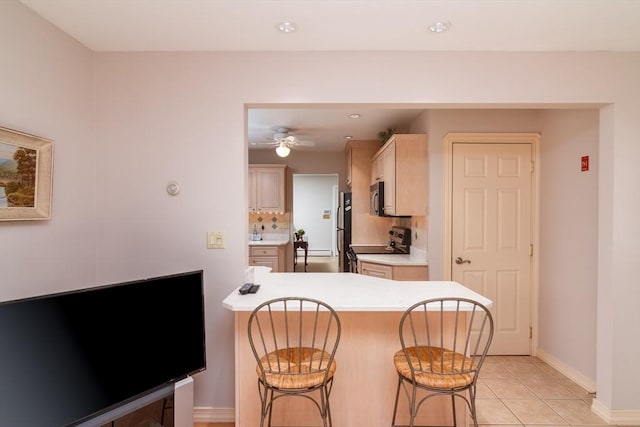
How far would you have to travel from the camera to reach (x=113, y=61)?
231cm

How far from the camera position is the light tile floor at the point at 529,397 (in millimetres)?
2326

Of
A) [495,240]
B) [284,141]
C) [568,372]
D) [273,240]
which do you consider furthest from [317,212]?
[568,372]

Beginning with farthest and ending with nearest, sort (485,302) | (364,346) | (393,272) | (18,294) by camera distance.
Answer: (393,272) < (364,346) < (485,302) < (18,294)

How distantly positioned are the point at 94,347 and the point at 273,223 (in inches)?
193

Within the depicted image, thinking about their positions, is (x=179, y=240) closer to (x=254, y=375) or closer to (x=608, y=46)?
(x=254, y=375)

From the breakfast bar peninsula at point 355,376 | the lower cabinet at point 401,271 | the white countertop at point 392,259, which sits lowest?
the breakfast bar peninsula at point 355,376

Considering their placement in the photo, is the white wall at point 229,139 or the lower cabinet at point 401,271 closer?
the white wall at point 229,139

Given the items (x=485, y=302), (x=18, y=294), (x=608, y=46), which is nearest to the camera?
(x=18, y=294)

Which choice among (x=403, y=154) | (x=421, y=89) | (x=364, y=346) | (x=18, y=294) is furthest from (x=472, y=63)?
(x=18, y=294)

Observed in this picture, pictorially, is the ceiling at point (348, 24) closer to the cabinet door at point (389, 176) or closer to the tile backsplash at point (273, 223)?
the cabinet door at point (389, 176)

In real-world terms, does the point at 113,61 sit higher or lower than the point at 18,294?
higher

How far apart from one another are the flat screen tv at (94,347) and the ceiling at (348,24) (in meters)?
1.48

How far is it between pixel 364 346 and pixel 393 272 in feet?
5.20

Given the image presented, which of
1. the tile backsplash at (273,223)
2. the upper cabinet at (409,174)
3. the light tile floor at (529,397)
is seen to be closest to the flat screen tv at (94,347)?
the light tile floor at (529,397)
